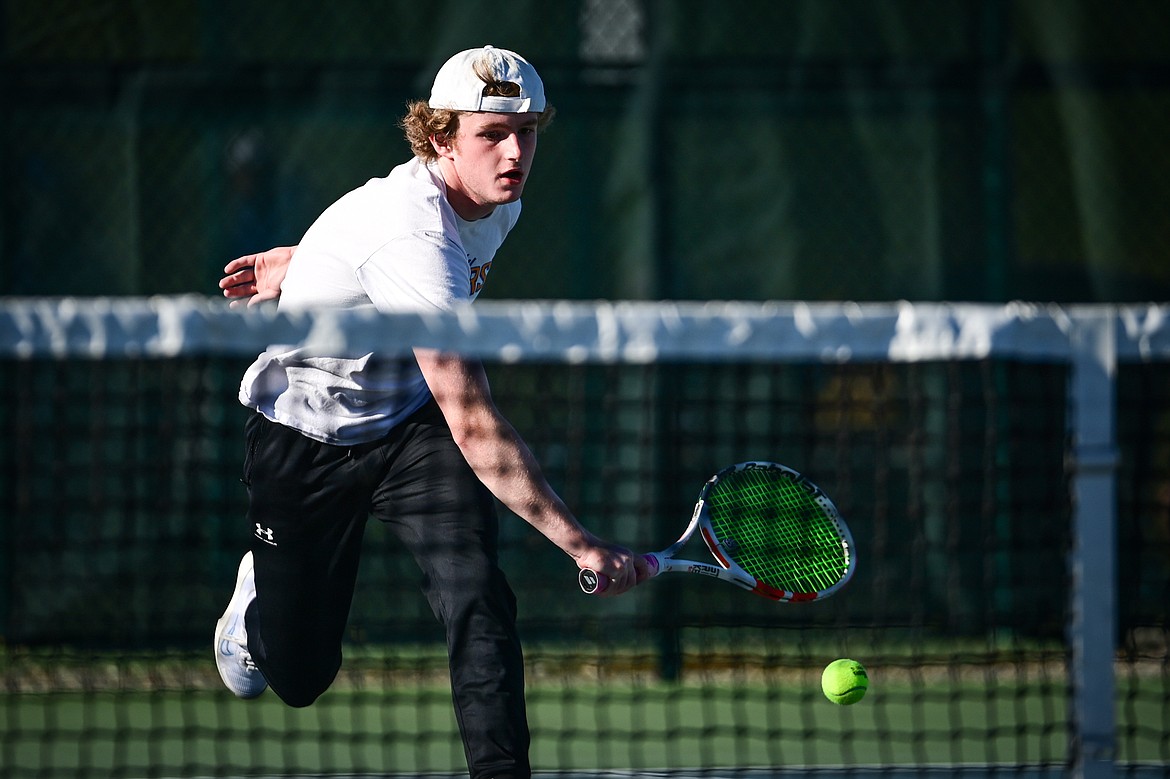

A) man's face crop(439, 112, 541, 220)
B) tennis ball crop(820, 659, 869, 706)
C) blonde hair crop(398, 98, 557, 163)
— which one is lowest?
tennis ball crop(820, 659, 869, 706)

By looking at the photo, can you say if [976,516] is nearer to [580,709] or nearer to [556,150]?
[580,709]

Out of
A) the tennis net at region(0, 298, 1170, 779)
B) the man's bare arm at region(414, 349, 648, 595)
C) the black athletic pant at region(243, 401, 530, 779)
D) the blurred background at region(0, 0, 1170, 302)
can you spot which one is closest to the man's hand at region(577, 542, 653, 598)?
the man's bare arm at region(414, 349, 648, 595)

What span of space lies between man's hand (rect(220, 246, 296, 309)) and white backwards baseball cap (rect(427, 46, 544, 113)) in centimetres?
56

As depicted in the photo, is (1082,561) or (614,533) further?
(614,533)

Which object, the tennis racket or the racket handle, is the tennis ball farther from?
the racket handle

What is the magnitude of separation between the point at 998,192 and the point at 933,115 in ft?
1.29

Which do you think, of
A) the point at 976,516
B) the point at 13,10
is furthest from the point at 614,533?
the point at 13,10

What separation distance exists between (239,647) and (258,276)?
0.84 metres

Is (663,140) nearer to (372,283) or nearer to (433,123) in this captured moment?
(433,123)

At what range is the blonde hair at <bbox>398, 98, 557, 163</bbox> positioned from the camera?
266 centimetres

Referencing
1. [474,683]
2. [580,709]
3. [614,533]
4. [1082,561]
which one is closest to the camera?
[474,683]

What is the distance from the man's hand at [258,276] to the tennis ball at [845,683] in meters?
1.48

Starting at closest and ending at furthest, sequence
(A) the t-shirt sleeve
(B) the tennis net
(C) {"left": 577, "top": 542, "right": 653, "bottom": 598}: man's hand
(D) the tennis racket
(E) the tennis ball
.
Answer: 1. (C) {"left": 577, "top": 542, "right": 653, "bottom": 598}: man's hand
2. (A) the t-shirt sleeve
3. (D) the tennis racket
4. (E) the tennis ball
5. (B) the tennis net

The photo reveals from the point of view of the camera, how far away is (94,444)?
5.19 metres
